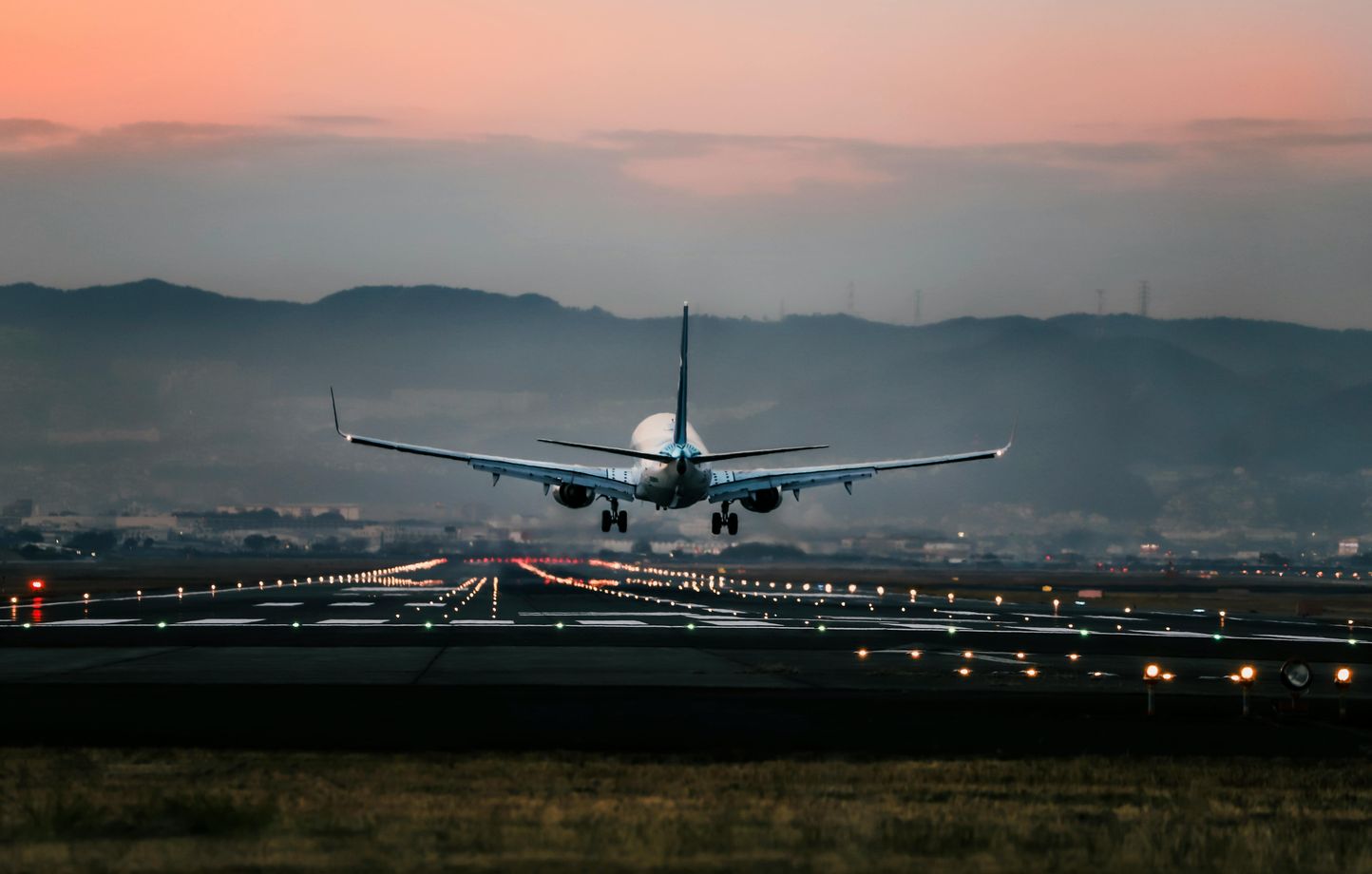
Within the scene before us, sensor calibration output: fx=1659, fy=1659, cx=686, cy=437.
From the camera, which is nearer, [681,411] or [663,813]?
[663,813]

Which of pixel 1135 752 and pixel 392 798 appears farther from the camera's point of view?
pixel 1135 752

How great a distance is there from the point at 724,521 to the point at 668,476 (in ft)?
21.6

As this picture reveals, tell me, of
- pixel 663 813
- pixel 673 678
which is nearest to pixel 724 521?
pixel 673 678

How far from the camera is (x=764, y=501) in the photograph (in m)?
91.9

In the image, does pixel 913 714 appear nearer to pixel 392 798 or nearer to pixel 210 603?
pixel 392 798

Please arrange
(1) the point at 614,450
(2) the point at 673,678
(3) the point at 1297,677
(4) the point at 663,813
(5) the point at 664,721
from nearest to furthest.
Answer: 1. (4) the point at 663,813
2. (5) the point at 664,721
3. (3) the point at 1297,677
4. (2) the point at 673,678
5. (1) the point at 614,450

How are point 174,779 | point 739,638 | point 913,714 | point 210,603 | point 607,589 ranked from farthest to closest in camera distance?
point 607,589 < point 210,603 < point 739,638 < point 913,714 < point 174,779

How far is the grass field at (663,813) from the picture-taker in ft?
56.0

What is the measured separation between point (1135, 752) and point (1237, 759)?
1.57 metres

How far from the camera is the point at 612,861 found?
16719mm

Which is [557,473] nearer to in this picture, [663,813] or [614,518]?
[614,518]

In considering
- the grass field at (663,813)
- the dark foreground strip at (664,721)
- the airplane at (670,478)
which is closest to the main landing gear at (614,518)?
the airplane at (670,478)

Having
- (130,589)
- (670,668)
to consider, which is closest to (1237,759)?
(670,668)

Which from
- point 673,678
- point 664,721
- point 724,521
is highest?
point 724,521
